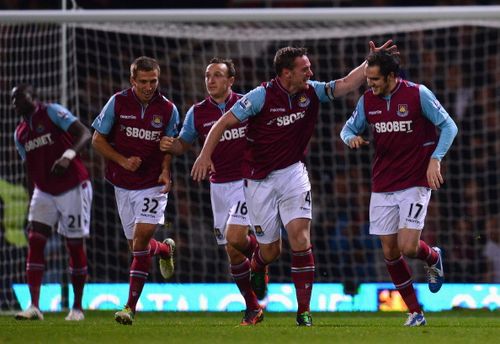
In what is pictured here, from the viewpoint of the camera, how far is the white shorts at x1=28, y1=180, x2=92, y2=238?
1017cm

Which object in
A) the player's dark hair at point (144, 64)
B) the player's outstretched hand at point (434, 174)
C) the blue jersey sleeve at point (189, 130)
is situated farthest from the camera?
the blue jersey sleeve at point (189, 130)

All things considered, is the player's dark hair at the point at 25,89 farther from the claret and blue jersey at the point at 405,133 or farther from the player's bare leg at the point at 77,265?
the claret and blue jersey at the point at 405,133

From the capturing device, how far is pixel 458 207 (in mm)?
13508

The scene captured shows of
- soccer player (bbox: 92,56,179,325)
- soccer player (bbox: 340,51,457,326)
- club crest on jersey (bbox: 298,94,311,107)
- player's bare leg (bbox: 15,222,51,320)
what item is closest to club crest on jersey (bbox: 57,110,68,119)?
soccer player (bbox: 92,56,179,325)

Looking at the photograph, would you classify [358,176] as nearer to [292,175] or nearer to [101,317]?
[101,317]

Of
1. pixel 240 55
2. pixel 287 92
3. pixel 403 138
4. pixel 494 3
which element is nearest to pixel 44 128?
pixel 287 92

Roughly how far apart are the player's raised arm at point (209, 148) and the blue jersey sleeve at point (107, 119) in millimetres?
1194

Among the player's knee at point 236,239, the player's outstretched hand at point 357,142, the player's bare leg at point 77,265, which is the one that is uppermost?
the player's outstretched hand at point 357,142

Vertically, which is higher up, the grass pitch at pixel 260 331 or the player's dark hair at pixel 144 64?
the player's dark hair at pixel 144 64

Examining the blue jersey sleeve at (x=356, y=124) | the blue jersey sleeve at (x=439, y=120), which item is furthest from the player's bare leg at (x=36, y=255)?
the blue jersey sleeve at (x=439, y=120)

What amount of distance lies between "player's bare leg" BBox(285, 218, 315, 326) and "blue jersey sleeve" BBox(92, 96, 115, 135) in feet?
5.96

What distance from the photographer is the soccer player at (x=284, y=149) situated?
8352mm

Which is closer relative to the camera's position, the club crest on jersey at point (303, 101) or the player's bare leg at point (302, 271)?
the player's bare leg at point (302, 271)

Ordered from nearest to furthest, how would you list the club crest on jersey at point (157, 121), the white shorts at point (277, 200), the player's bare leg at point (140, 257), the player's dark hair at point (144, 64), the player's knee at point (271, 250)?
the white shorts at point (277, 200), the player's knee at point (271, 250), the player's bare leg at point (140, 257), the player's dark hair at point (144, 64), the club crest on jersey at point (157, 121)
